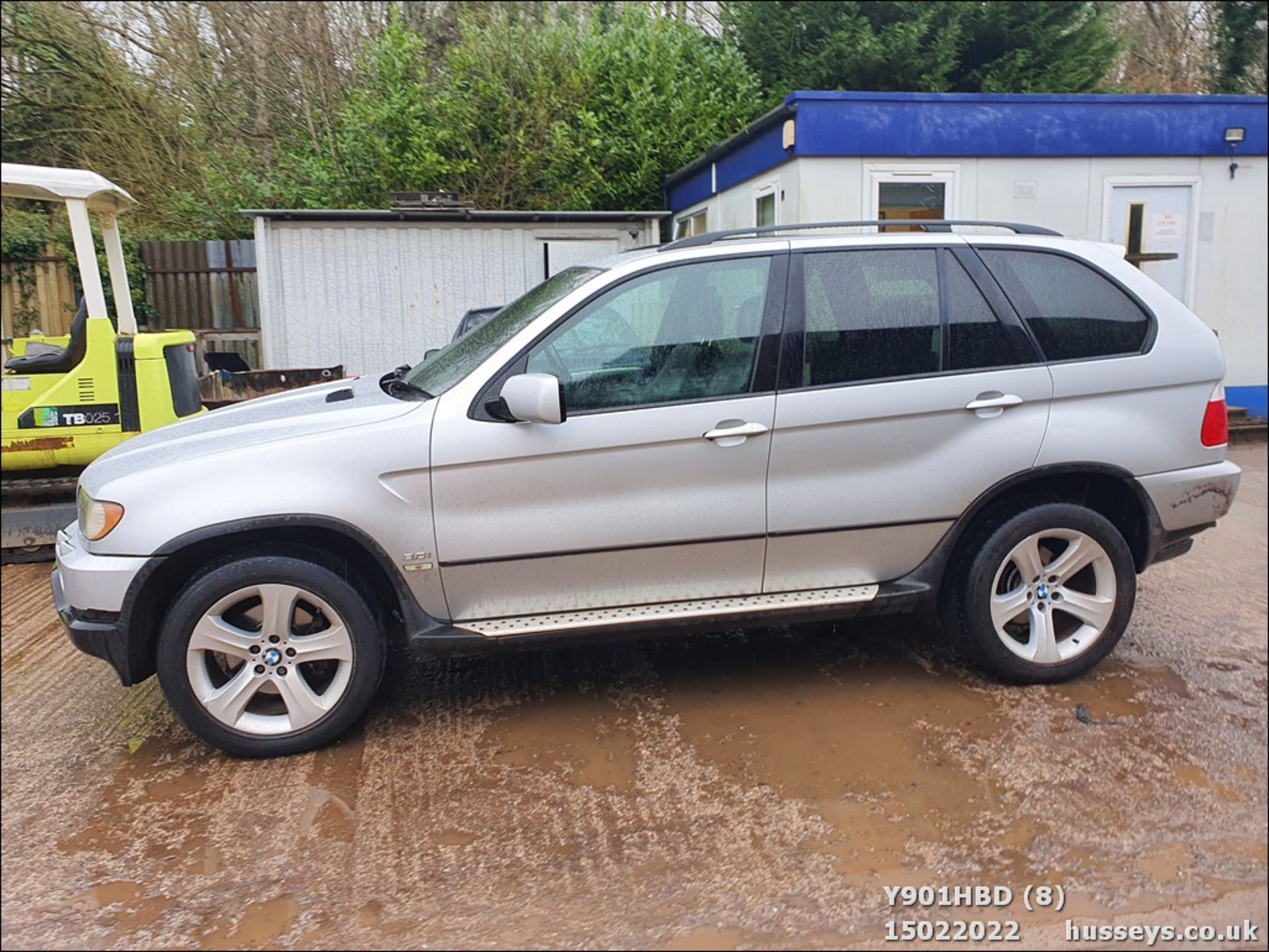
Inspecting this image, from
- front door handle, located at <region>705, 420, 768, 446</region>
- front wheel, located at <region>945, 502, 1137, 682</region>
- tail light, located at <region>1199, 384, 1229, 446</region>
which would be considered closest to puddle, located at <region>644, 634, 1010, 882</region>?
front wheel, located at <region>945, 502, 1137, 682</region>

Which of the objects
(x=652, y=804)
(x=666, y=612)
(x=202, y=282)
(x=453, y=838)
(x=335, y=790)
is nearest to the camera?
(x=453, y=838)

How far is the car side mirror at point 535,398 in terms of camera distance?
149 inches

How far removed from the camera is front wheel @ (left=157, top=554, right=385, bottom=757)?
380 cm

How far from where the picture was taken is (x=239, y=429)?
405 cm

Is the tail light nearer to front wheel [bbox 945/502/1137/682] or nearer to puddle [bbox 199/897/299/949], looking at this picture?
front wheel [bbox 945/502/1137/682]

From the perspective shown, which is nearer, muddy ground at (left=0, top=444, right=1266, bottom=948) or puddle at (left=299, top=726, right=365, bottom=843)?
muddy ground at (left=0, top=444, right=1266, bottom=948)

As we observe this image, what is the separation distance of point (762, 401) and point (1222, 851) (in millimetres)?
2165

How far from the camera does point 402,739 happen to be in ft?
13.5

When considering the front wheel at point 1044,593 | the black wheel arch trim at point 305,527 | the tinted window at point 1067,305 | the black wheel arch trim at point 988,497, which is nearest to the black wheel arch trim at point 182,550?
the black wheel arch trim at point 305,527

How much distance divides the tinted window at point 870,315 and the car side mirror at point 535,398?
1048 mm

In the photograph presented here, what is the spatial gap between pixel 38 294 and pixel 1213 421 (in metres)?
12.9

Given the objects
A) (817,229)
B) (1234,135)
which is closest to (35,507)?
(817,229)

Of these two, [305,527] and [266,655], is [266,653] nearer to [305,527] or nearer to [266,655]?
[266,655]

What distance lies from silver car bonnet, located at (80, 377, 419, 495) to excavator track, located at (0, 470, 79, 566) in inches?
111
